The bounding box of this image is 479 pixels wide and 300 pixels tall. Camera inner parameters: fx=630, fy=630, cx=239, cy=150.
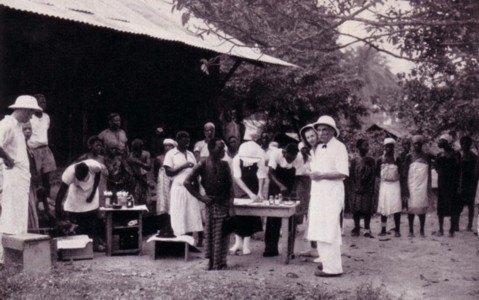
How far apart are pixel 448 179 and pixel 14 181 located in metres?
7.01

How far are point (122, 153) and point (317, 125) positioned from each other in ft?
11.7

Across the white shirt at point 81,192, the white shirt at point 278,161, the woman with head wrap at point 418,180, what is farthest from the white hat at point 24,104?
the woman with head wrap at point 418,180

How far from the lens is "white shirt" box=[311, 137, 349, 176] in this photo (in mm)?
7418

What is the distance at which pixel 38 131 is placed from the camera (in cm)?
908

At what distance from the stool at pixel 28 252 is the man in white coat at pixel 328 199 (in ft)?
10.0

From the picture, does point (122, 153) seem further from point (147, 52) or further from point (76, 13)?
point (147, 52)

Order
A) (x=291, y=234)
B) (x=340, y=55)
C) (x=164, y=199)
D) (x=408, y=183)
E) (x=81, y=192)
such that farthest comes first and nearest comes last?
(x=340, y=55)
(x=408, y=183)
(x=164, y=199)
(x=81, y=192)
(x=291, y=234)

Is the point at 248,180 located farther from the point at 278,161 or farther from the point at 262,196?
the point at 278,161

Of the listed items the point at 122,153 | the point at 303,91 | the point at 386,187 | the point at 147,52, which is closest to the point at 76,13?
the point at 122,153

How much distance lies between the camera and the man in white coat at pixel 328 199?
7.39 m

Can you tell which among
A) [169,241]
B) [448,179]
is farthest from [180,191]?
[448,179]

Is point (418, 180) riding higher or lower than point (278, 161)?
lower

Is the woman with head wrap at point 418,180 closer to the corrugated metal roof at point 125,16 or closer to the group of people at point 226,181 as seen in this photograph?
the group of people at point 226,181

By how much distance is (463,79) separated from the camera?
5359 millimetres
